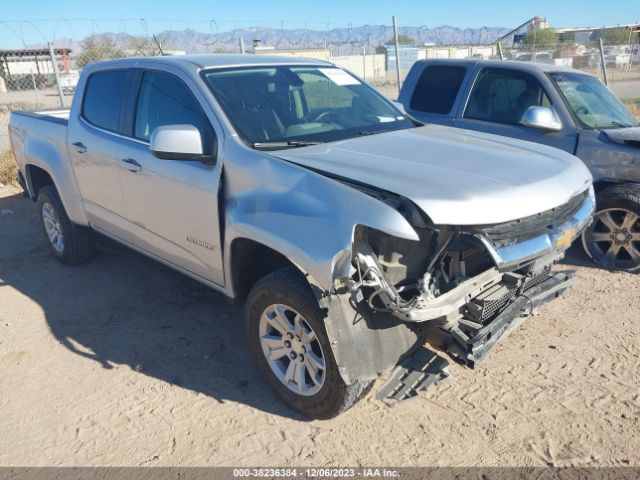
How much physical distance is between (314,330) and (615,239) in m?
3.60

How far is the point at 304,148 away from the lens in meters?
3.41

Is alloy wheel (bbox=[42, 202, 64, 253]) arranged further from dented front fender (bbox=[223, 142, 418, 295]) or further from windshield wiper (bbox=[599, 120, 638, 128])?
windshield wiper (bbox=[599, 120, 638, 128])

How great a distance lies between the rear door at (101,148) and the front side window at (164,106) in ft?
0.97

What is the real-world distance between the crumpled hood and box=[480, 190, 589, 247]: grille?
6 cm

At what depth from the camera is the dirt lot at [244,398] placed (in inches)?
117

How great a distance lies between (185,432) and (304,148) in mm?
1776

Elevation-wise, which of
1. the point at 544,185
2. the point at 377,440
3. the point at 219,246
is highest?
the point at 544,185

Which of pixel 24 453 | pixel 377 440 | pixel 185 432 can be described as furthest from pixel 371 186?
pixel 24 453

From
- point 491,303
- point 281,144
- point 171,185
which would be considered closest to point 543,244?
point 491,303

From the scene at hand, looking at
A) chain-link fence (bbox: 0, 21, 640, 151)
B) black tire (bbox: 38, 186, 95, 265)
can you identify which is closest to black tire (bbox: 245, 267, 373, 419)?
black tire (bbox: 38, 186, 95, 265)

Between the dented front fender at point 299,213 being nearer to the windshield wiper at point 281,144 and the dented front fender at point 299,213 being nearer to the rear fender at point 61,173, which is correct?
the windshield wiper at point 281,144

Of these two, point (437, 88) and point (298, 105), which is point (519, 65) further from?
point (298, 105)

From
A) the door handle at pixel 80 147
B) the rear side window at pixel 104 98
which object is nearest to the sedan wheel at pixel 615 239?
the rear side window at pixel 104 98

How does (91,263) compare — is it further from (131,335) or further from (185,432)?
(185,432)
